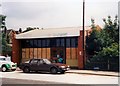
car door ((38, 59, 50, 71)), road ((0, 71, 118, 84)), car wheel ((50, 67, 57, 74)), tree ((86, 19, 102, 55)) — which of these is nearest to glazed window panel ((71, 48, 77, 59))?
tree ((86, 19, 102, 55))

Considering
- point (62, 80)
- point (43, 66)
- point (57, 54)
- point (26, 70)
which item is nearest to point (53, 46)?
point (57, 54)

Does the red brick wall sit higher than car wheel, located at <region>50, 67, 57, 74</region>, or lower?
higher

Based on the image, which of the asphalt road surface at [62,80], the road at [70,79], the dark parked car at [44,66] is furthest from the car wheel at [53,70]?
the asphalt road surface at [62,80]

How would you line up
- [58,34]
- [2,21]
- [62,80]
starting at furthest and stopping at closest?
[2,21] < [58,34] < [62,80]

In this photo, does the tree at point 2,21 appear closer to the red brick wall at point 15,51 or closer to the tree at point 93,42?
the red brick wall at point 15,51

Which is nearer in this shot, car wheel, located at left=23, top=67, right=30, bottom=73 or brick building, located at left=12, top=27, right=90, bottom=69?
car wheel, located at left=23, top=67, right=30, bottom=73

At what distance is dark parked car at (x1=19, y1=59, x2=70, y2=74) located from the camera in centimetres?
2667

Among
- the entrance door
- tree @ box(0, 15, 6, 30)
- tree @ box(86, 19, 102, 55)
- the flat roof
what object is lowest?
the entrance door

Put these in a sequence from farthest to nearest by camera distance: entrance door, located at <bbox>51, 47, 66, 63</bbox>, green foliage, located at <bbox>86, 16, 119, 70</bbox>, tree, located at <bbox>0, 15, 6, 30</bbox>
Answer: tree, located at <bbox>0, 15, 6, 30</bbox> → entrance door, located at <bbox>51, 47, 66, 63</bbox> → green foliage, located at <bbox>86, 16, 119, 70</bbox>

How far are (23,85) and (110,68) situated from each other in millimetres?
15921

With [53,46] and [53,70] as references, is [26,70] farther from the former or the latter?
[53,46]

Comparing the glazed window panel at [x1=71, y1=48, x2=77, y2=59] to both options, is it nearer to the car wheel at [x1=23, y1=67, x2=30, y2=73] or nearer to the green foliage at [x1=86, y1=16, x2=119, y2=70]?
the green foliage at [x1=86, y1=16, x2=119, y2=70]

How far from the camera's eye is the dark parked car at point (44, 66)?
26.7 metres

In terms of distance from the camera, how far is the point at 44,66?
27.3m
